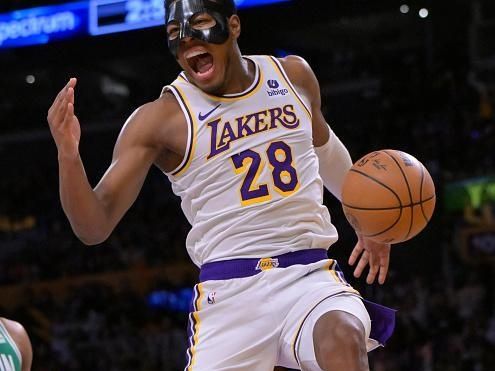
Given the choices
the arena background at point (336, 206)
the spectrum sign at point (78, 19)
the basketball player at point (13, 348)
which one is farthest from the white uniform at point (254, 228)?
the spectrum sign at point (78, 19)

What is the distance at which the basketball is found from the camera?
12.9 feet

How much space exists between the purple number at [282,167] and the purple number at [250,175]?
6 centimetres

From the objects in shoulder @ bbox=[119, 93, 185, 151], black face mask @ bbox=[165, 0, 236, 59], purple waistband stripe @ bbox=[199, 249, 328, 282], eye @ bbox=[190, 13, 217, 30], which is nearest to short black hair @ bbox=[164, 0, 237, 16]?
black face mask @ bbox=[165, 0, 236, 59]

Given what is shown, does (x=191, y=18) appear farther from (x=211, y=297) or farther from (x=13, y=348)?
(x=13, y=348)

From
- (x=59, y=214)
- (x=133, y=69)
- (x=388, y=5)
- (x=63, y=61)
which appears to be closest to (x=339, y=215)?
(x=388, y=5)

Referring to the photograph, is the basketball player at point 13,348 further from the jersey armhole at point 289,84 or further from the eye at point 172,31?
the jersey armhole at point 289,84

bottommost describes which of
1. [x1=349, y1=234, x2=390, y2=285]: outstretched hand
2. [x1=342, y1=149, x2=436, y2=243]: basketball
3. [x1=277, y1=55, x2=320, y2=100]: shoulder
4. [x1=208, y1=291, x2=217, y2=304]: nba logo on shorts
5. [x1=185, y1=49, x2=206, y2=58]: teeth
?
[x1=349, y1=234, x2=390, y2=285]: outstretched hand

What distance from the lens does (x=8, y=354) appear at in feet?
12.6

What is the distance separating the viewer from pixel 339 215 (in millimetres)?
14148

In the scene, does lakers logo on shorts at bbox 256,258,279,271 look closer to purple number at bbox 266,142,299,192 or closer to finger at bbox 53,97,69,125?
purple number at bbox 266,142,299,192

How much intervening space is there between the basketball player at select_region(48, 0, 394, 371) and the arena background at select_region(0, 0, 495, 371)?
23.3ft

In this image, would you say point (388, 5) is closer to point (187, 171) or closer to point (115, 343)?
point (115, 343)

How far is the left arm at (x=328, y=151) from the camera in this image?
4.39 metres

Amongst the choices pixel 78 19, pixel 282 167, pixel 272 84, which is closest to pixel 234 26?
pixel 272 84
